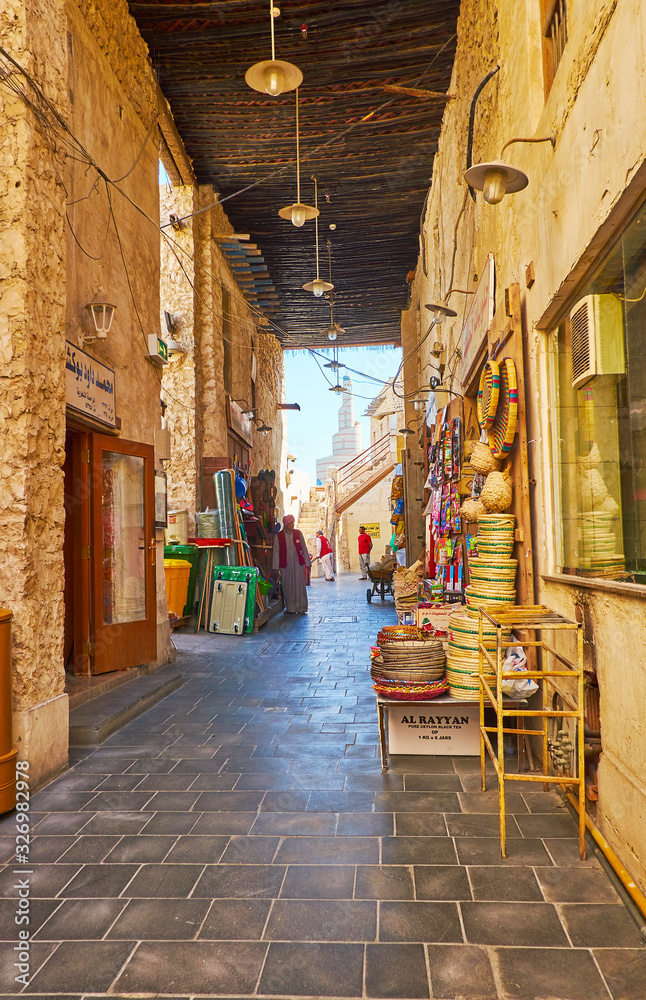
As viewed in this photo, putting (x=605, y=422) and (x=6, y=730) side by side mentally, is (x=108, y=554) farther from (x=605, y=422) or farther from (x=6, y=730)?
(x=605, y=422)

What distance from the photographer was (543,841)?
9.79ft

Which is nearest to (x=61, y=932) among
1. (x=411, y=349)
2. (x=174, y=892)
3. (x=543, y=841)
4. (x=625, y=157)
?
(x=174, y=892)

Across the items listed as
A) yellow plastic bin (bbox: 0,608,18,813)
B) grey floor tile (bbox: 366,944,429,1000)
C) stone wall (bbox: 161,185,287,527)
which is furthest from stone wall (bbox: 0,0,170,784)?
stone wall (bbox: 161,185,287,527)

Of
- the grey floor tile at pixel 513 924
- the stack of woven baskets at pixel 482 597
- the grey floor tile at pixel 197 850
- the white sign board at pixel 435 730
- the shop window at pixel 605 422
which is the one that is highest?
the shop window at pixel 605 422

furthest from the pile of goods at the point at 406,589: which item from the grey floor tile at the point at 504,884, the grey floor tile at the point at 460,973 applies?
the grey floor tile at the point at 460,973

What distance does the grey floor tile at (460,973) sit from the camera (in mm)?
2014

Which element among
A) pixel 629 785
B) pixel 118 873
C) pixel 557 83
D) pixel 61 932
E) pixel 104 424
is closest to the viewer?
pixel 61 932

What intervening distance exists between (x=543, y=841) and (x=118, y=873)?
1.81 m

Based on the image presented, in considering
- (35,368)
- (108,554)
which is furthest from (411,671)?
(108,554)

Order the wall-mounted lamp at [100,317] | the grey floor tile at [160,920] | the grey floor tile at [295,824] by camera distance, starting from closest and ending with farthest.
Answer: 1. the grey floor tile at [160,920]
2. the grey floor tile at [295,824]
3. the wall-mounted lamp at [100,317]

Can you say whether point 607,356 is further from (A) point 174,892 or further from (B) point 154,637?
(B) point 154,637

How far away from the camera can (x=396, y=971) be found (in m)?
2.12

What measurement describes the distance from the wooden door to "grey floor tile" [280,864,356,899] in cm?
361

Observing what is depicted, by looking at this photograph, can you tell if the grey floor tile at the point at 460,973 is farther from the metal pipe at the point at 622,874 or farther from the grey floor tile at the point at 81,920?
the grey floor tile at the point at 81,920
